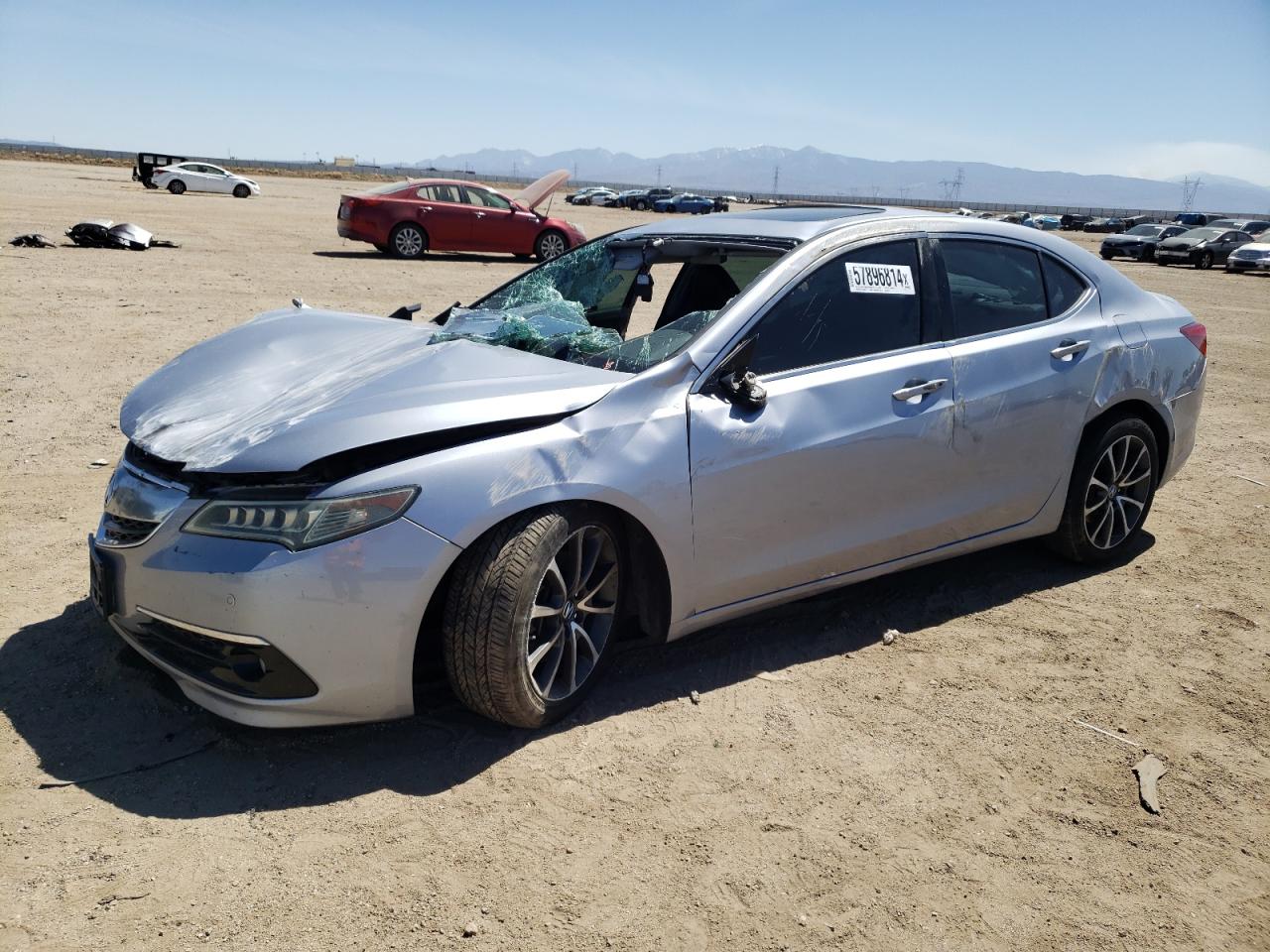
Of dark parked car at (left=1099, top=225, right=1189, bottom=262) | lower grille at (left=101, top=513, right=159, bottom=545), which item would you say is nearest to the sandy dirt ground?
lower grille at (left=101, top=513, right=159, bottom=545)

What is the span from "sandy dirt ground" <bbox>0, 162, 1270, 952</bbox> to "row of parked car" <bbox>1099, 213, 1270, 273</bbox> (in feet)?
96.1

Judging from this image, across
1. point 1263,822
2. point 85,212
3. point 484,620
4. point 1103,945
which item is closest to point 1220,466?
point 1263,822

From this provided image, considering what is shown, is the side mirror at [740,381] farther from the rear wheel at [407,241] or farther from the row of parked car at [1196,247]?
the row of parked car at [1196,247]

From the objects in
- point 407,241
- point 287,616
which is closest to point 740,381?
point 287,616

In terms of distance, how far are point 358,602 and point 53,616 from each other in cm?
179

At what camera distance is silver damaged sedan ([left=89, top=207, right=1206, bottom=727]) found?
9.38 ft

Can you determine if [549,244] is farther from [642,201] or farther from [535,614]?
[642,201]

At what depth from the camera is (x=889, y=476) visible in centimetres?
381

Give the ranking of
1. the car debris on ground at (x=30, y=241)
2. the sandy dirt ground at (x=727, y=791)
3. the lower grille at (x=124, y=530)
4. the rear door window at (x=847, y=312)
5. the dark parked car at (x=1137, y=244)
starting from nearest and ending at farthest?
the sandy dirt ground at (x=727, y=791)
the lower grille at (x=124, y=530)
the rear door window at (x=847, y=312)
the car debris on ground at (x=30, y=241)
the dark parked car at (x=1137, y=244)

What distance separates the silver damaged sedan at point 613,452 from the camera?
2859 millimetres

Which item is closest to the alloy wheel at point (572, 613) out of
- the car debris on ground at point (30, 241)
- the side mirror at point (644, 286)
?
the side mirror at point (644, 286)

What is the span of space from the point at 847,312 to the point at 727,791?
5.98ft

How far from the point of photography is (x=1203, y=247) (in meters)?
31.5

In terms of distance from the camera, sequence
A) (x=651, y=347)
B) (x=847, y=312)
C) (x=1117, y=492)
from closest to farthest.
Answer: (x=651, y=347)
(x=847, y=312)
(x=1117, y=492)
